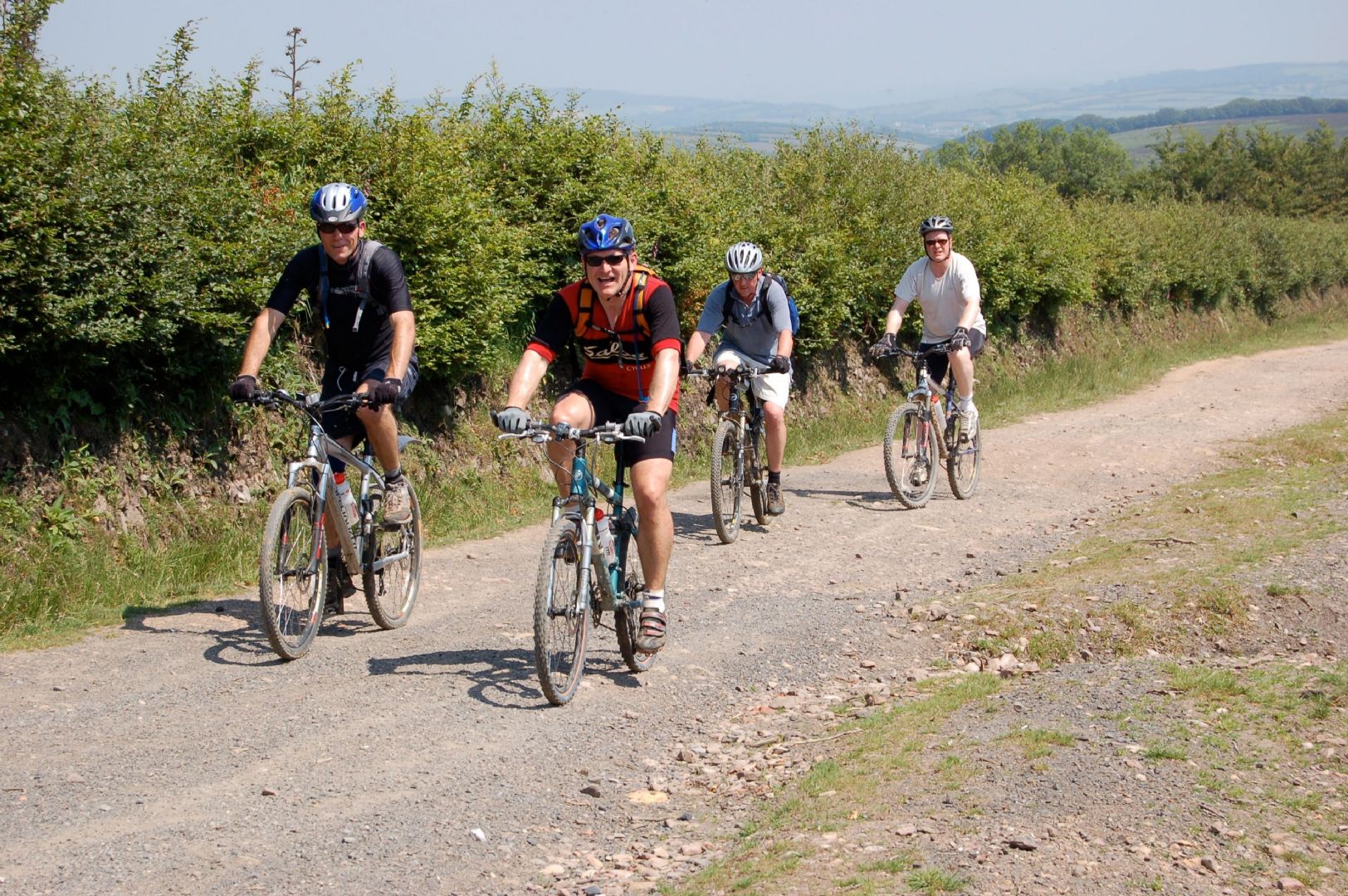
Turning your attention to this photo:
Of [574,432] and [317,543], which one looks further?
[317,543]

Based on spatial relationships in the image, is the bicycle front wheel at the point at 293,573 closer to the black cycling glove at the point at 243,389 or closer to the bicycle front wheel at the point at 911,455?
the black cycling glove at the point at 243,389

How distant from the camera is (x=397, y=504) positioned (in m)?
7.32

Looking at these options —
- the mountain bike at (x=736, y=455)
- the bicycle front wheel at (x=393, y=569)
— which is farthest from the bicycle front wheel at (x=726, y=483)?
the bicycle front wheel at (x=393, y=569)

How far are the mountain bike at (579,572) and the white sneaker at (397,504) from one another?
4.89 ft

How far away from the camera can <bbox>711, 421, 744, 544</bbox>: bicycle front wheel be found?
9836 millimetres

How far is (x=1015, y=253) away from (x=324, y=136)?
14811 mm

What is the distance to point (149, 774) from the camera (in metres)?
5.16

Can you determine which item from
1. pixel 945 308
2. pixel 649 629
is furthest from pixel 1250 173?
pixel 649 629

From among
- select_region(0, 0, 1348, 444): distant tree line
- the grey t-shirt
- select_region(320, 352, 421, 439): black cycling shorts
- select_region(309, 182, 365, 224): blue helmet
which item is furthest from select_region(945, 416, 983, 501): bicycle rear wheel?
select_region(309, 182, 365, 224): blue helmet

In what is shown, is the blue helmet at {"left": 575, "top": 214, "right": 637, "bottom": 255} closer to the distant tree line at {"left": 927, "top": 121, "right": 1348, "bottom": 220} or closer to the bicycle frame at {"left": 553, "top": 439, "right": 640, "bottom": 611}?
the bicycle frame at {"left": 553, "top": 439, "right": 640, "bottom": 611}

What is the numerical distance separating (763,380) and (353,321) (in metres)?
4.34

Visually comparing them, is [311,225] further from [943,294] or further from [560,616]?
[943,294]

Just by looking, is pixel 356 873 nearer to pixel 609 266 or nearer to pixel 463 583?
pixel 609 266

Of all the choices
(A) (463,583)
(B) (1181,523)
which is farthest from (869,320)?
(A) (463,583)
